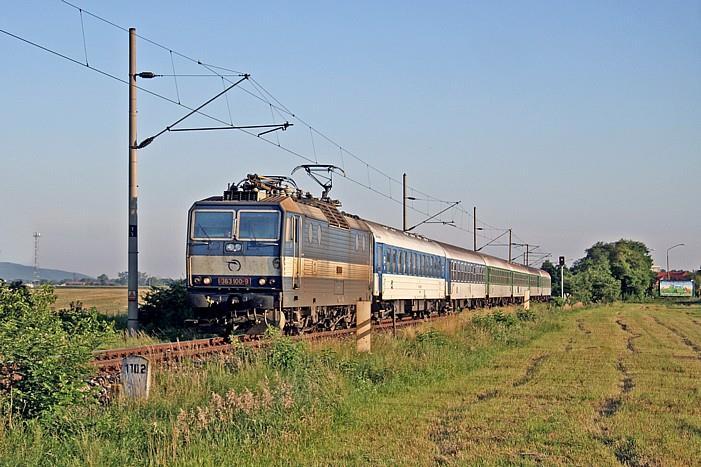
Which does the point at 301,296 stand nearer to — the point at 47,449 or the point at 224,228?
the point at 224,228

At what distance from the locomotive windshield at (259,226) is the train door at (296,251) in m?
0.60

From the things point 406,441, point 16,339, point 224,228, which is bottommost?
point 406,441

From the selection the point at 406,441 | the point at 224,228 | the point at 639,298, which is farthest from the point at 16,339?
the point at 639,298

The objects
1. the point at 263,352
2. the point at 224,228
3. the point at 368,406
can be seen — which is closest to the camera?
the point at 368,406

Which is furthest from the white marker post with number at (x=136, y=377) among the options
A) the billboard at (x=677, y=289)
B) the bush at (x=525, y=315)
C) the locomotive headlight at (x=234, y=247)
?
the billboard at (x=677, y=289)

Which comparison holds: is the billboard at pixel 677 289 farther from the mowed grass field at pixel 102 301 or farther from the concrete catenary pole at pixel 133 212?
the concrete catenary pole at pixel 133 212

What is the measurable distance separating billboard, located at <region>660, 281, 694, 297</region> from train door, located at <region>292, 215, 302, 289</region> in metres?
105

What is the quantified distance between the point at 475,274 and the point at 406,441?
4088 centimetres

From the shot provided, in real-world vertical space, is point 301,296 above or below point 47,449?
above

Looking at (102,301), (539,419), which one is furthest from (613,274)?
(539,419)

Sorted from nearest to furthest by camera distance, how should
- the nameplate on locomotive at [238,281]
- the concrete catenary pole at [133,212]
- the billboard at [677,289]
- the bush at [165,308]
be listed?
the nameplate on locomotive at [238,281] → the concrete catenary pole at [133,212] → the bush at [165,308] → the billboard at [677,289]

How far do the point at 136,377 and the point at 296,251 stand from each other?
9268mm

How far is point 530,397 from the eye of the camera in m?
15.2

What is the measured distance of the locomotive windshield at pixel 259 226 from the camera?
70.1ft
